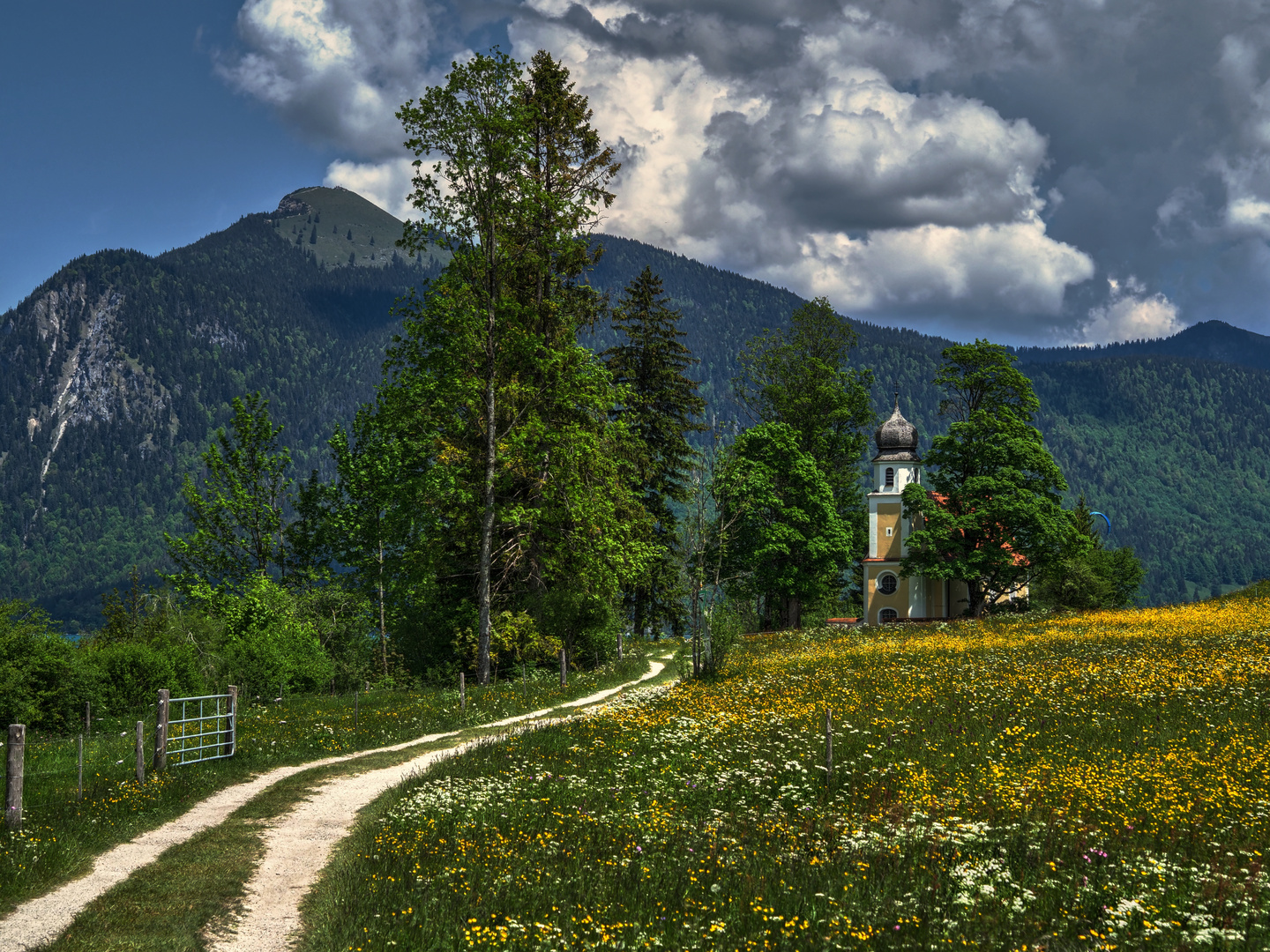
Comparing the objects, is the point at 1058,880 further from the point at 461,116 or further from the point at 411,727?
the point at 461,116

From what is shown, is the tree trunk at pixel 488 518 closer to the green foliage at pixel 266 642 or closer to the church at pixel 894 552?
the green foliage at pixel 266 642

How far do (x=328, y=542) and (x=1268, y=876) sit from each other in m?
44.0

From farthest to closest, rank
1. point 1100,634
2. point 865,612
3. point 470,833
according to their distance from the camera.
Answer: point 865,612 < point 1100,634 < point 470,833

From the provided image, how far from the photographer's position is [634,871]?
10.7 metres

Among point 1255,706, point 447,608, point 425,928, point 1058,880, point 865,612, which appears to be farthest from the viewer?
point 865,612

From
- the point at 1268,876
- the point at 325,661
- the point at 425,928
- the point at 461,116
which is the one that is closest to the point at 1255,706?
the point at 1268,876

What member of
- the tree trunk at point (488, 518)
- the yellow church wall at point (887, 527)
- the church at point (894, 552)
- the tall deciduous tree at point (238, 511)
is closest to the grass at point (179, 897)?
the tree trunk at point (488, 518)

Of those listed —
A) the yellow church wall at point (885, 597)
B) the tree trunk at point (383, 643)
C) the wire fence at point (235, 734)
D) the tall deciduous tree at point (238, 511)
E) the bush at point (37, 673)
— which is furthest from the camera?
the yellow church wall at point (885, 597)

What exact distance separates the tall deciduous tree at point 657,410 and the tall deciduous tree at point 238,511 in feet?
58.2

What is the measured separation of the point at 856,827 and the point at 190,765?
12893 mm

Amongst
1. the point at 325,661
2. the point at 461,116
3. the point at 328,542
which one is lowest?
the point at 325,661

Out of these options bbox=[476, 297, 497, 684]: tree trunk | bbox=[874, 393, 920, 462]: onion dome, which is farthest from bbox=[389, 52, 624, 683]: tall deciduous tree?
bbox=[874, 393, 920, 462]: onion dome

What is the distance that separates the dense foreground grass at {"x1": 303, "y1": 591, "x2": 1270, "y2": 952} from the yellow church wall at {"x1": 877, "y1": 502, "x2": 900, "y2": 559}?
39.2 m

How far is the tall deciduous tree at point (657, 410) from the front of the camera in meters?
46.8
